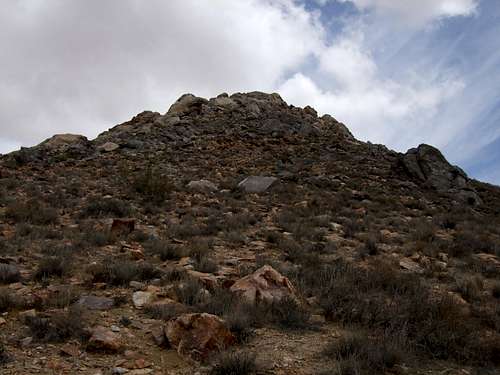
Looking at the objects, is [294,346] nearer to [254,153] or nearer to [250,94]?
[254,153]

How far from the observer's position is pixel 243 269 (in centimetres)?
840

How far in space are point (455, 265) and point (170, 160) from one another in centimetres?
1582

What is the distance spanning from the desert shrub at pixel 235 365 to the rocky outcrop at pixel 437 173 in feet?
59.0

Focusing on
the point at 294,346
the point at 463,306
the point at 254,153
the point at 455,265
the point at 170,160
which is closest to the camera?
the point at 294,346

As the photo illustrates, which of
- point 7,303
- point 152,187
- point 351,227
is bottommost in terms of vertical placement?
point 7,303

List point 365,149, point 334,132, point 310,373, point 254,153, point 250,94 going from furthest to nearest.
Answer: point 250,94 → point 334,132 → point 365,149 → point 254,153 → point 310,373

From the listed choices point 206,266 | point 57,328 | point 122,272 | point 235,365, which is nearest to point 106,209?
point 206,266

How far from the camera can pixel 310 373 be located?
474 centimetres

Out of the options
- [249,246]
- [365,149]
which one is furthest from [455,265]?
[365,149]

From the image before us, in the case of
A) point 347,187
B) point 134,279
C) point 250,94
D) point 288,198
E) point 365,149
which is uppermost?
point 250,94

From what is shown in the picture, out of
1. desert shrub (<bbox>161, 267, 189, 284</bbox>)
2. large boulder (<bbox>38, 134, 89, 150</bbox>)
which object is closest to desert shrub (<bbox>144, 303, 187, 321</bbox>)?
desert shrub (<bbox>161, 267, 189, 284</bbox>)

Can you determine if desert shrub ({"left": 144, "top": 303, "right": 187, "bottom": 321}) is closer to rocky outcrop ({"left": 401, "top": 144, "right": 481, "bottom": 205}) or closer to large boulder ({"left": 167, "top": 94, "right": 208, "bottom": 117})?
rocky outcrop ({"left": 401, "top": 144, "right": 481, "bottom": 205})

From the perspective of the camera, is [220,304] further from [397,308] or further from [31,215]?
[31,215]

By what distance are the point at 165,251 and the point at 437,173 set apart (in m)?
17.1
